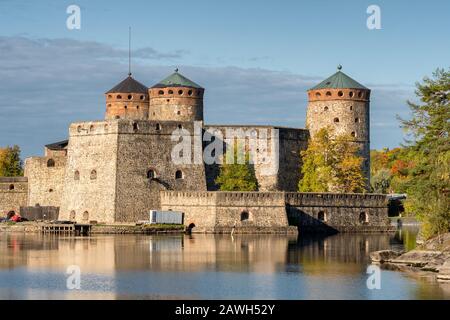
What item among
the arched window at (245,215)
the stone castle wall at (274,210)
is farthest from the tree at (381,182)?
the arched window at (245,215)

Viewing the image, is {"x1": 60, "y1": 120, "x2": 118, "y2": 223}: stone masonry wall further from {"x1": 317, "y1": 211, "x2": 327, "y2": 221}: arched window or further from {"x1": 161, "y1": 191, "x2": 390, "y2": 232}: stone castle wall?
{"x1": 317, "y1": 211, "x2": 327, "y2": 221}: arched window

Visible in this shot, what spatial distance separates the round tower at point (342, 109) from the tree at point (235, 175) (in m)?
4.82

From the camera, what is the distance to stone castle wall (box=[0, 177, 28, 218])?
61438mm

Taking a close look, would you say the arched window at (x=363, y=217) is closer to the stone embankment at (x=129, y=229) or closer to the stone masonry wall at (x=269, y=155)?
the stone masonry wall at (x=269, y=155)

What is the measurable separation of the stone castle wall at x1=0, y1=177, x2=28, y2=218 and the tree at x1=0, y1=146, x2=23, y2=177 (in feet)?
34.2

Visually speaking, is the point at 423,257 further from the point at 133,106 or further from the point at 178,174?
the point at 133,106

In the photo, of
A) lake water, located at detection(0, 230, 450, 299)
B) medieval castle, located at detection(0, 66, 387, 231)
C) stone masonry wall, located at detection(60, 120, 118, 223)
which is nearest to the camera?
lake water, located at detection(0, 230, 450, 299)

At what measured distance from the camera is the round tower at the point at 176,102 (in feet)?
198

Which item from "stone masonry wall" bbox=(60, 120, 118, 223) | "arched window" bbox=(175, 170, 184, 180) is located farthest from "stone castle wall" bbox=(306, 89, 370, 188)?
"stone masonry wall" bbox=(60, 120, 118, 223)

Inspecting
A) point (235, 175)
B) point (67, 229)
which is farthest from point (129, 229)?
point (235, 175)

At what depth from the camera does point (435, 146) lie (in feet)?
134

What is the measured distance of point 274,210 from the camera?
2106 inches

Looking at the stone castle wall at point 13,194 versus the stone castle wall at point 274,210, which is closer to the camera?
the stone castle wall at point 274,210
